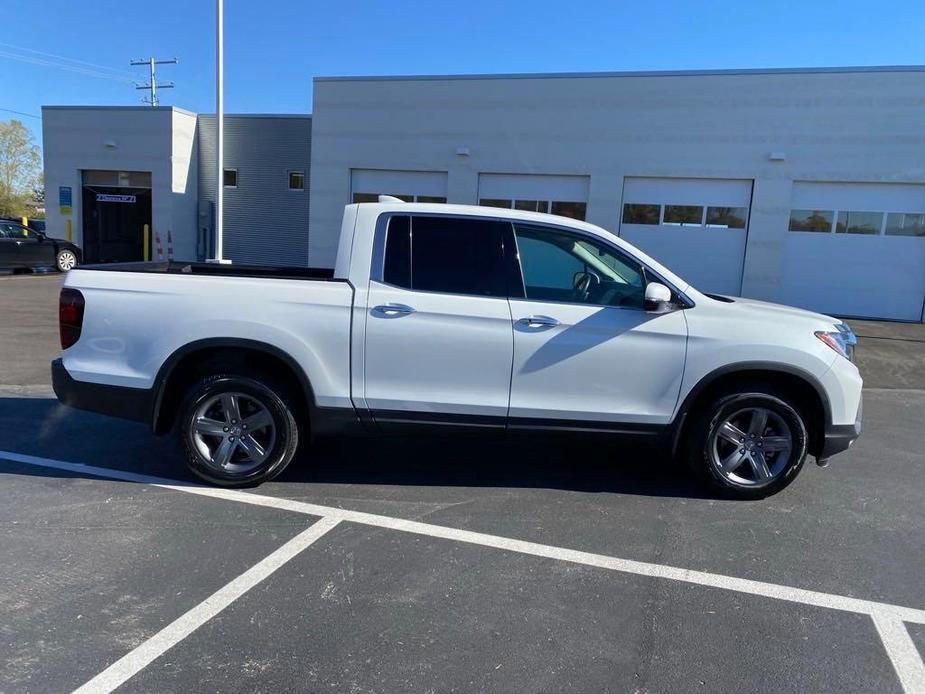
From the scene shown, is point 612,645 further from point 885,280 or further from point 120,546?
point 885,280

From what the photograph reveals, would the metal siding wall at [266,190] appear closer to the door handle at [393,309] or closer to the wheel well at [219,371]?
the wheel well at [219,371]

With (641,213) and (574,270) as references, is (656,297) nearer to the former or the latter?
(574,270)

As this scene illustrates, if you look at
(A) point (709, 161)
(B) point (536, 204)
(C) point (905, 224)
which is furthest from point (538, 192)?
(C) point (905, 224)

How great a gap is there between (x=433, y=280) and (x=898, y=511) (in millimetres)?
3546

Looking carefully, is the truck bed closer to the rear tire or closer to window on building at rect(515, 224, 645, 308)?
window on building at rect(515, 224, 645, 308)

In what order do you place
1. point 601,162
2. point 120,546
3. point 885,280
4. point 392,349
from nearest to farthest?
point 120,546
point 392,349
point 885,280
point 601,162

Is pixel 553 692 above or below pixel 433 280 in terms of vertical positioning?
below

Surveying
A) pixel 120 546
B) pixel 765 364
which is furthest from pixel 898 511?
pixel 120 546

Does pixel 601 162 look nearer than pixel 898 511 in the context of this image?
No

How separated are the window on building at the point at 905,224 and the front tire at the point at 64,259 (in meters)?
23.0

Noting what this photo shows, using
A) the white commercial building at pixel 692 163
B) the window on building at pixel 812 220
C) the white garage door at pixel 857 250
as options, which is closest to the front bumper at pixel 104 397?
the white commercial building at pixel 692 163

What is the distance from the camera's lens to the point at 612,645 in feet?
9.61

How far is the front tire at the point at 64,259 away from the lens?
2070 centimetres

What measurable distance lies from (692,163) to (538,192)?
13.1 ft
